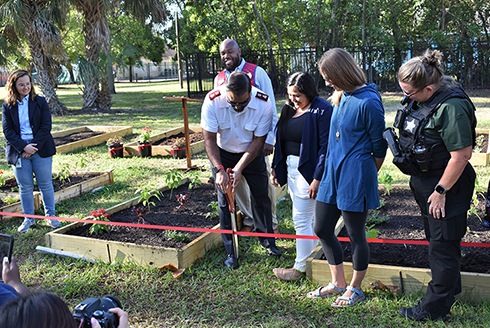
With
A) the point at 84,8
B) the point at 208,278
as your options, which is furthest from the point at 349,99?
the point at 84,8

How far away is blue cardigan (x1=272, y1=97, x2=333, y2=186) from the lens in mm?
3205

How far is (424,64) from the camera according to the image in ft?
8.16

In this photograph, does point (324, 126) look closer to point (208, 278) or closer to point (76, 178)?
point (208, 278)

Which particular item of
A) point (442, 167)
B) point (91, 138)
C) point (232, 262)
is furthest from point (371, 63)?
point (442, 167)

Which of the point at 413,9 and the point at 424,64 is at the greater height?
the point at 413,9

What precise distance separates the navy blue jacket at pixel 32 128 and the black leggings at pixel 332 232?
3.40 metres

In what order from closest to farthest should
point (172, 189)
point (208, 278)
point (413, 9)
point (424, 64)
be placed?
1. point (424, 64)
2. point (208, 278)
3. point (172, 189)
4. point (413, 9)

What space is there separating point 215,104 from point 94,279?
75.3 inches

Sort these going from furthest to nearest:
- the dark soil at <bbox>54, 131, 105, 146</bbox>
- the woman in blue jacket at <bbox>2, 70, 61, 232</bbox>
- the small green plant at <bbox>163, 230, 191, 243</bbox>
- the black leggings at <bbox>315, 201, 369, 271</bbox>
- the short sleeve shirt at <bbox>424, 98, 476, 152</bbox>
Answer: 1. the dark soil at <bbox>54, 131, 105, 146</bbox>
2. the woman in blue jacket at <bbox>2, 70, 61, 232</bbox>
3. the small green plant at <bbox>163, 230, 191, 243</bbox>
4. the black leggings at <bbox>315, 201, 369, 271</bbox>
5. the short sleeve shirt at <bbox>424, 98, 476, 152</bbox>

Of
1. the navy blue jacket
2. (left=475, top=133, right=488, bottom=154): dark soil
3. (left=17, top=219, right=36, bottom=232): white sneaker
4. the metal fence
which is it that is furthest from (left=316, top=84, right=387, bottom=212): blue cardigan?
the metal fence

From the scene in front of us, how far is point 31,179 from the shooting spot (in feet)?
16.3

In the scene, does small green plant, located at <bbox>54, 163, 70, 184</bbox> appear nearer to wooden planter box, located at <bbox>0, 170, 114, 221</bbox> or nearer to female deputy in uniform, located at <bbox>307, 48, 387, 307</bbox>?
wooden planter box, located at <bbox>0, 170, 114, 221</bbox>

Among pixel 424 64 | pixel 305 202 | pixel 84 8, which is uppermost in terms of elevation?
pixel 84 8

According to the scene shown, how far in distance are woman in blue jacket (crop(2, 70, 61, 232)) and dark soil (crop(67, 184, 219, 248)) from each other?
2.99 ft
